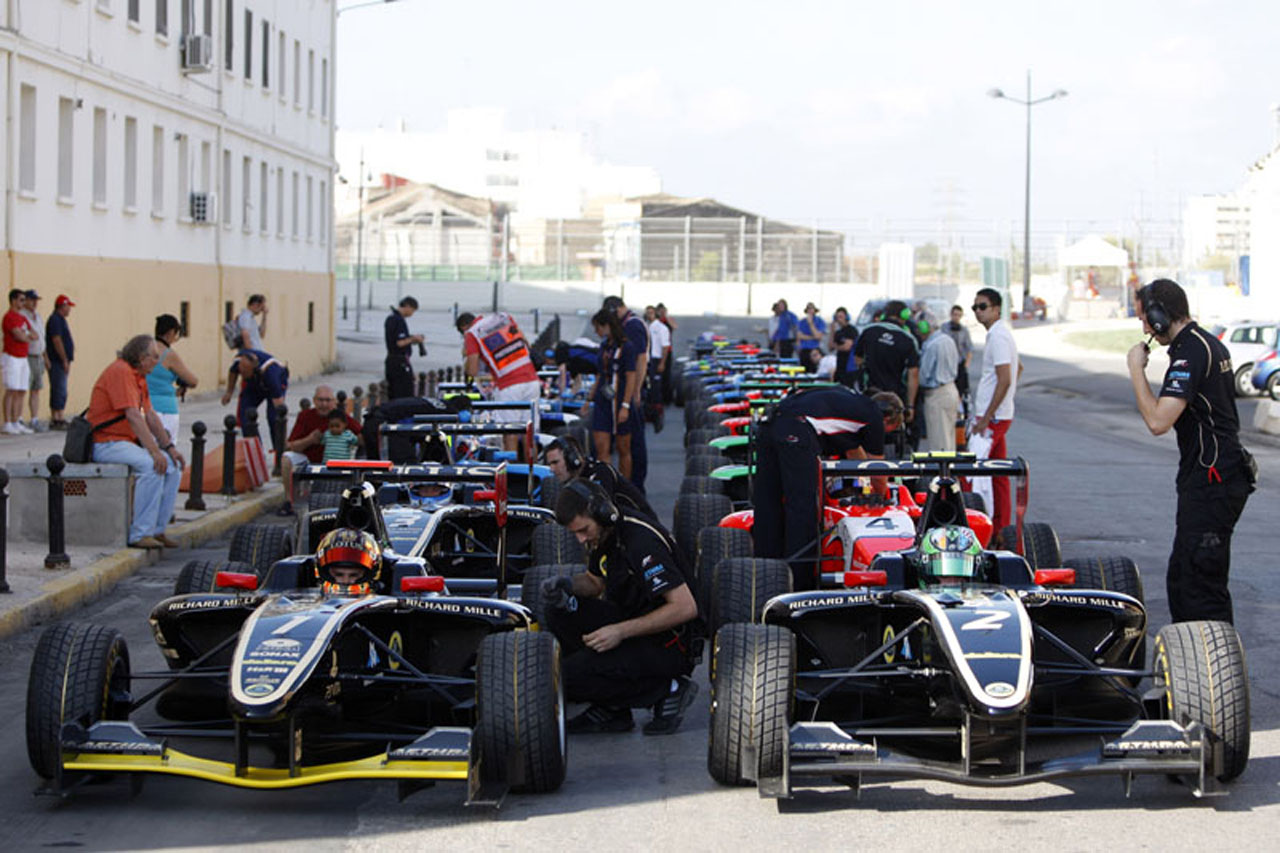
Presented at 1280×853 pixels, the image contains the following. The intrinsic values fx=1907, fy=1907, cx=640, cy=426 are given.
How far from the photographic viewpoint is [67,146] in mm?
27812

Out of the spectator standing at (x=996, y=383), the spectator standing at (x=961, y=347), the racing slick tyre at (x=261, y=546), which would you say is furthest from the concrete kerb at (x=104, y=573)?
the spectator standing at (x=961, y=347)

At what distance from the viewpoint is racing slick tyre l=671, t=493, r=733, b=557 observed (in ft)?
41.8

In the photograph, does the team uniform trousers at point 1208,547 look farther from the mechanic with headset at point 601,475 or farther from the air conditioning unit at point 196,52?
the air conditioning unit at point 196,52

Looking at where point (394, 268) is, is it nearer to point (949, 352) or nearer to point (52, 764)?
point (949, 352)

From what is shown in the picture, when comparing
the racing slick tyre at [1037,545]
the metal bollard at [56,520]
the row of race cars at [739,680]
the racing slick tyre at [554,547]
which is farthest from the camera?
the metal bollard at [56,520]

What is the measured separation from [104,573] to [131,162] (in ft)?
63.8

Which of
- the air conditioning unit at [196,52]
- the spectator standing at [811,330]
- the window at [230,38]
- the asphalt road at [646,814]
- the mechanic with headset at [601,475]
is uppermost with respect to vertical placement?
the window at [230,38]

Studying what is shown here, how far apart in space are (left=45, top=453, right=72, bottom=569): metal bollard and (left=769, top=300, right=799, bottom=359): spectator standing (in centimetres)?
2321

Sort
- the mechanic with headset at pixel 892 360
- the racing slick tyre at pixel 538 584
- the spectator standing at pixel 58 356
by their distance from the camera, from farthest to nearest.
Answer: the spectator standing at pixel 58 356 → the mechanic with headset at pixel 892 360 → the racing slick tyre at pixel 538 584

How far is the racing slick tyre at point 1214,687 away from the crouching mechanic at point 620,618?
7.09 feet

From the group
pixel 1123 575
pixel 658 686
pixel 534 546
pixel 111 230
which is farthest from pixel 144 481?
pixel 111 230

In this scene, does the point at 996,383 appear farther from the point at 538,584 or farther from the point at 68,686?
the point at 68,686

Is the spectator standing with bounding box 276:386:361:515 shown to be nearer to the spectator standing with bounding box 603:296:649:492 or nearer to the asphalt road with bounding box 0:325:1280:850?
the spectator standing with bounding box 603:296:649:492

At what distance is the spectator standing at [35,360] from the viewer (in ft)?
76.9
